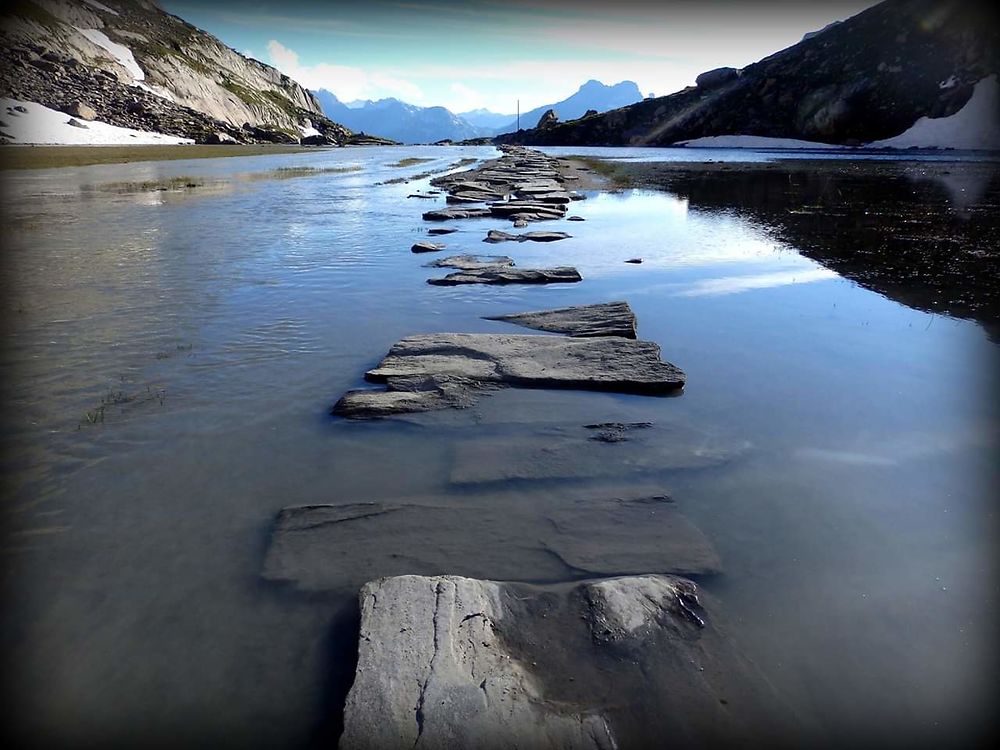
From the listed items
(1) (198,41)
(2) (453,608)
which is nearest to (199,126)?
(1) (198,41)

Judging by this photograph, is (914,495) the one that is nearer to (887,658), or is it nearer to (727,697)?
(887,658)

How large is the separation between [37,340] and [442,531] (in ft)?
20.5

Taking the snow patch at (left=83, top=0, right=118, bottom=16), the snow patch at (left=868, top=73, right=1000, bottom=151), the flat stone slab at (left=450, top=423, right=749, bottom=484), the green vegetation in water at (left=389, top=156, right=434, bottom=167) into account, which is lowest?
the flat stone slab at (left=450, top=423, right=749, bottom=484)

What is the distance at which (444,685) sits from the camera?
96.7 inches

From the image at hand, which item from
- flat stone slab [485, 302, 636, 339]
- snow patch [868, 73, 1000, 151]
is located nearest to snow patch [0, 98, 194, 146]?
flat stone slab [485, 302, 636, 339]

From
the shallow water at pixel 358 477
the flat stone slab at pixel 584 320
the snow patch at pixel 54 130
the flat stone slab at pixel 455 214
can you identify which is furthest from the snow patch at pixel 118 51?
the flat stone slab at pixel 584 320

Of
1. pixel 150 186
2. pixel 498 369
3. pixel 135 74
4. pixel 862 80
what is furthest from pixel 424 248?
pixel 135 74

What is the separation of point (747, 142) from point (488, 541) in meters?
102

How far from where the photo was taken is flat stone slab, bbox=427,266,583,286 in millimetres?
9984

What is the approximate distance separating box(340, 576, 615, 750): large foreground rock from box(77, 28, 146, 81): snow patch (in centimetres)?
13306

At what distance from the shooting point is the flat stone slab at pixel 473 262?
35.7ft

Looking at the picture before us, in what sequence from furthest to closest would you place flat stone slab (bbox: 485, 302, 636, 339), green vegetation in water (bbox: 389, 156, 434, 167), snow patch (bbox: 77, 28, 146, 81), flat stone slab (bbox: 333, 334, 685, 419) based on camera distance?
1. snow patch (bbox: 77, 28, 146, 81)
2. green vegetation in water (bbox: 389, 156, 434, 167)
3. flat stone slab (bbox: 485, 302, 636, 339)
4. flat stone slab (bbox: 333, 334, 685, 419)

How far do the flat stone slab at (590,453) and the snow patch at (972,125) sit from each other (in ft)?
278

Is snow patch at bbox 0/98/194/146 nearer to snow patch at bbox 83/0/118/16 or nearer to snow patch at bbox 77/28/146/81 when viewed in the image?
snow patch at bbox 77/28/146/81
